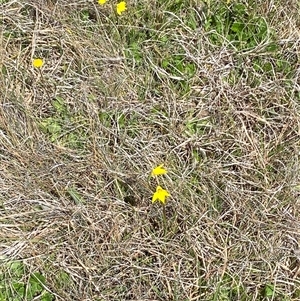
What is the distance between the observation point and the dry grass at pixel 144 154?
1.96m

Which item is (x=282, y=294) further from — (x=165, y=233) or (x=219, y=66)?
(x=219, y=66)

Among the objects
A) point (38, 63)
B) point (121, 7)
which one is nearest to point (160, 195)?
point (38, 63)

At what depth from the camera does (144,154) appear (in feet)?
7.21

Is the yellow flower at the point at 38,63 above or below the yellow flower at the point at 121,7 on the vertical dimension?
below

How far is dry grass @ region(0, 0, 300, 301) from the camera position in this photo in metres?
1.96

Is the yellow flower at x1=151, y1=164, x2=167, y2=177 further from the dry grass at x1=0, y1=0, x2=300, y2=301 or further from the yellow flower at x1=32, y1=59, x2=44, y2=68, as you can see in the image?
the yellow flower at x1=32, y1=59, x2=44, y2=68

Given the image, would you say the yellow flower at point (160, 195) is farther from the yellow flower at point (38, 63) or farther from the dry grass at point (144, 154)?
the yellow flower at point (38, 63)

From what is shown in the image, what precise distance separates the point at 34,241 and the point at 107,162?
1.25 feet

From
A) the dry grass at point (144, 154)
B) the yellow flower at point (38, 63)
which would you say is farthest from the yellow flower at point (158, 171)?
the yellow flower at point (38, 63)

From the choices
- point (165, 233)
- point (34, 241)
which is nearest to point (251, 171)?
point (165, 233)

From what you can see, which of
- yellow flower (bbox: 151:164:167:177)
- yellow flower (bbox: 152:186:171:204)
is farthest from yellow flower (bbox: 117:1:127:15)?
yellow flower (bbox: 152:186:171:204)

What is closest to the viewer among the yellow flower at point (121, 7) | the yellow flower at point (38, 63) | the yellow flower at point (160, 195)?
the yellow flower at point (160, 195)

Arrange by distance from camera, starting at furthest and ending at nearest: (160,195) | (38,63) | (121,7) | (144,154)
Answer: (121,7), (38,63), (144,154), (160,195)

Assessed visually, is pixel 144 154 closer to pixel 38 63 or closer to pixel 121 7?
pixel 38 63
